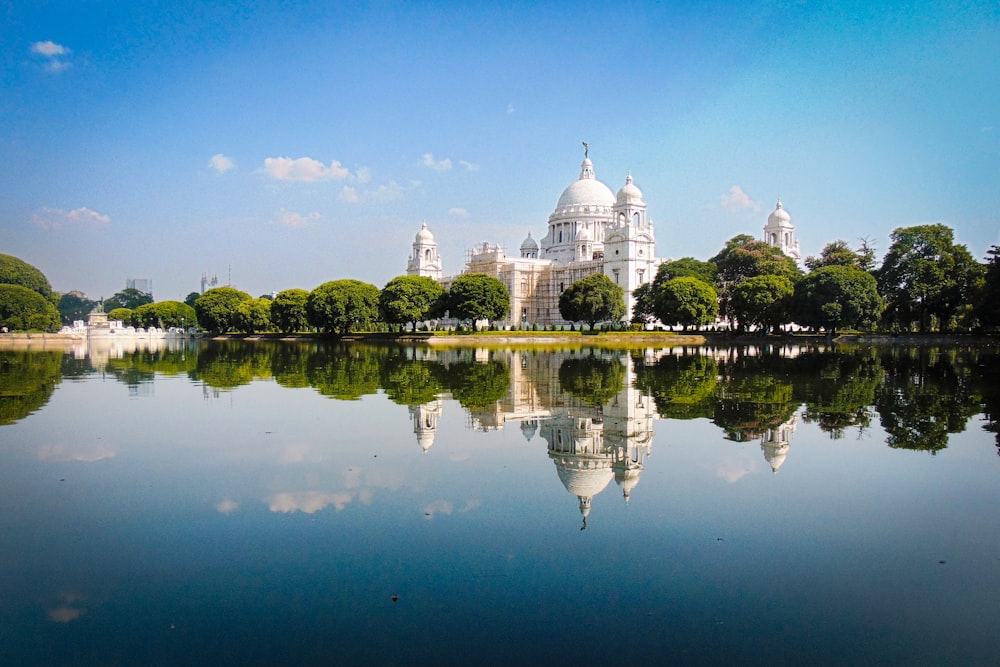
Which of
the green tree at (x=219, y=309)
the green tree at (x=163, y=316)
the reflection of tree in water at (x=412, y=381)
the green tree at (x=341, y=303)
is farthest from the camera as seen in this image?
the green tree at (x=163, y=316)

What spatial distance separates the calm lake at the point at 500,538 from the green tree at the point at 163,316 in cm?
10433

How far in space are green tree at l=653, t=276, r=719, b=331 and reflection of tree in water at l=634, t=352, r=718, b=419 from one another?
109 feet

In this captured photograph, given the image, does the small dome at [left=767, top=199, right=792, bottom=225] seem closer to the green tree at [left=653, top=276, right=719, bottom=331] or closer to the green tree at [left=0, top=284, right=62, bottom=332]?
the green tree at [left=653, top=276, right=719, bottom=331]

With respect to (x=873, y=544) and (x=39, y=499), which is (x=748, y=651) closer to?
(x=873, y=544)

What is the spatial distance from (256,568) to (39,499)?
4.32m

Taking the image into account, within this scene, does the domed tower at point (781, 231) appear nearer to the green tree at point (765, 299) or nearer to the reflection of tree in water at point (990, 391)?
the green tree at point (765, 299)

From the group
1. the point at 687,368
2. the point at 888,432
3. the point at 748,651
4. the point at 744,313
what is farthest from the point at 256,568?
the point at 744,313

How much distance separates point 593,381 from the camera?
79.7 feet

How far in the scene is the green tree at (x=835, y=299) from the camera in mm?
60250

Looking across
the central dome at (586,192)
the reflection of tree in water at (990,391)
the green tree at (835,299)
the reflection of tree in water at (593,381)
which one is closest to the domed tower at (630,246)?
the central dome at (586,192)

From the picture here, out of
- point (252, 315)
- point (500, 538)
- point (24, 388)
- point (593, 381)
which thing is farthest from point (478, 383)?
point (252, 315)

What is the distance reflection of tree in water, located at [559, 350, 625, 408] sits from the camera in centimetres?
1930

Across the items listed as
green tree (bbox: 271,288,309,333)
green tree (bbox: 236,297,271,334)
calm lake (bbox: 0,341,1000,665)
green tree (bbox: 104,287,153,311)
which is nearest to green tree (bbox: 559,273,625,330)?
green tree (bbox: 271,288,309,333)

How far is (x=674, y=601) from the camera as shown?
623 centimetres
